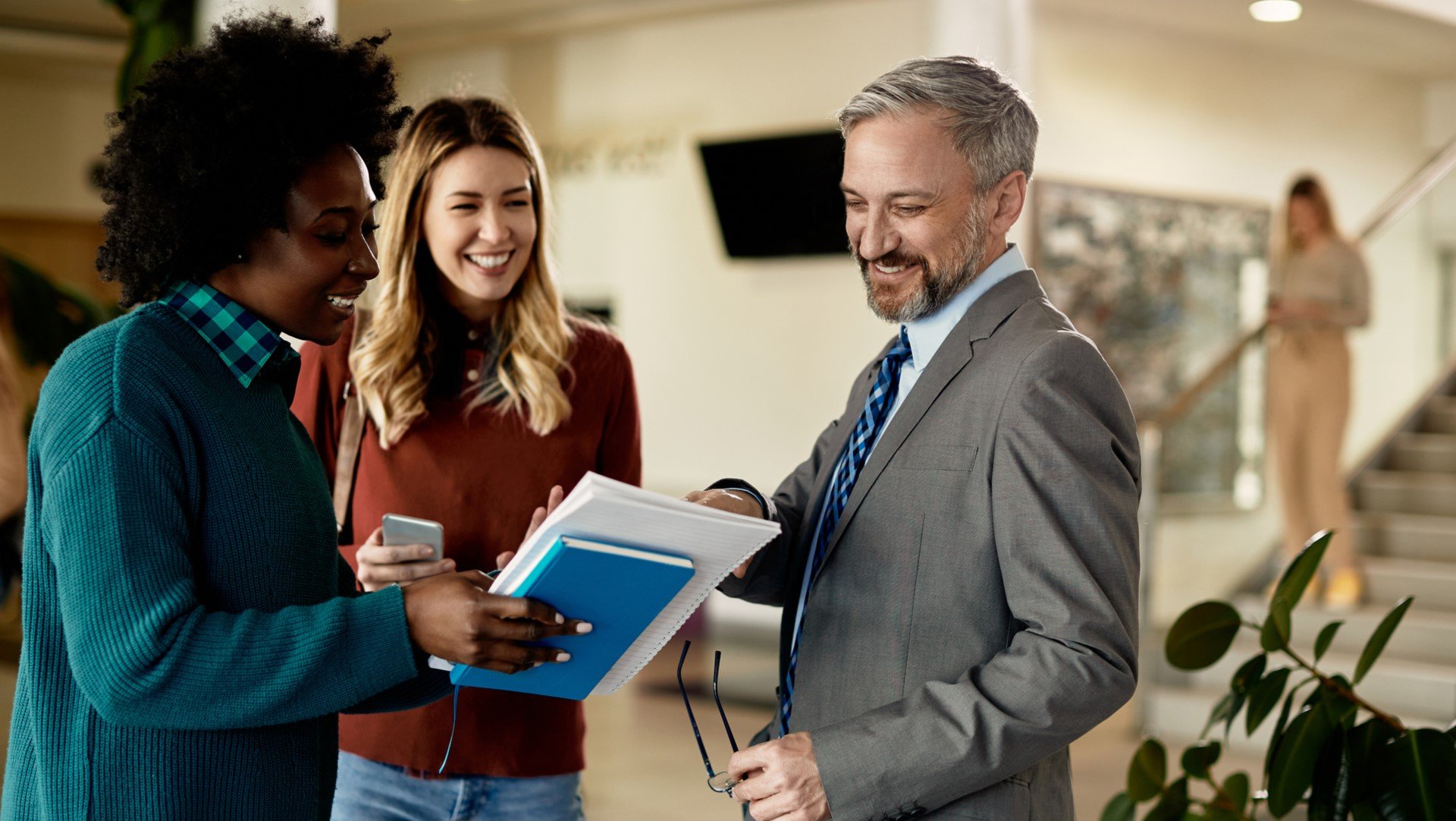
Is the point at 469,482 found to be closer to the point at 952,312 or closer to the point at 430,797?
the point at 430,797

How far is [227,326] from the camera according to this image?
55.3 inches

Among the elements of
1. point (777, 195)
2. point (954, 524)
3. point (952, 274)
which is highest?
point (777, 195)

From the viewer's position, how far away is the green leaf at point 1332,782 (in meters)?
2.33

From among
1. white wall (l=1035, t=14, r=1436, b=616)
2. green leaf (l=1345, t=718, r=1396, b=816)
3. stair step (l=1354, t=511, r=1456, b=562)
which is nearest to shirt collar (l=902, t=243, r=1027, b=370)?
green leaf (l=1345, t=718, r=1396, b=816)

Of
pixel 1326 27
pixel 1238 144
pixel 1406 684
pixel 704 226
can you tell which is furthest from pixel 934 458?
pixel 1238 144

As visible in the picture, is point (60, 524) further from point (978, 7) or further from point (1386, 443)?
point (1386, 443)

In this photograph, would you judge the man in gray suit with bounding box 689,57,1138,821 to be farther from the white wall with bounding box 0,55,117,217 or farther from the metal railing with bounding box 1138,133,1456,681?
the white wall with bounding box 0,55,117,217

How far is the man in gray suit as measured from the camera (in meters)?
1.46

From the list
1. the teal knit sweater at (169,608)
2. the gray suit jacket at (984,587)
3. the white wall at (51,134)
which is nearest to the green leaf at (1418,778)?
the gray suit jacket at (984,587)

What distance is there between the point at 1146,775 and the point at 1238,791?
22 cm

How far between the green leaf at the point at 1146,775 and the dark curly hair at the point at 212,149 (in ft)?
6.76

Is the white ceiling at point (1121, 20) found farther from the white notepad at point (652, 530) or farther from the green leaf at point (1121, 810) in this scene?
the white notepad at point (652, 530)

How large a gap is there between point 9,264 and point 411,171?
7.18 feet

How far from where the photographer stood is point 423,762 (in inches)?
81.5
